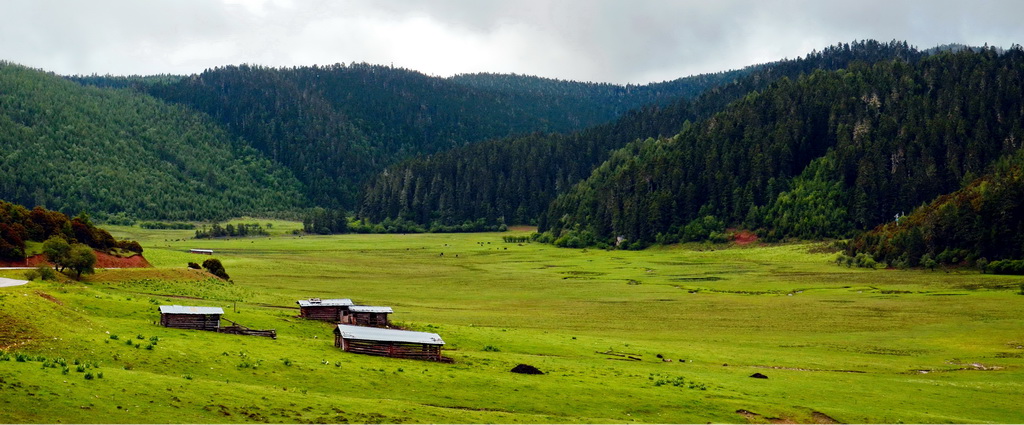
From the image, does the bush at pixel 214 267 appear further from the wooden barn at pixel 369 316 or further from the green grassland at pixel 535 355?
the wooden barn at pixel 369 316

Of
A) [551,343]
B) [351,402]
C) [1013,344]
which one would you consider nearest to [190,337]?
[351,402]

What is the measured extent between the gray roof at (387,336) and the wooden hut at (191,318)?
24.7 feet

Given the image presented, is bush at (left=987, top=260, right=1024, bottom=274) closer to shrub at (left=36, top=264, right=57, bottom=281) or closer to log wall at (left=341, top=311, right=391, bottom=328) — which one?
log wall at (left=341, top=311, right=391, bottom=328)

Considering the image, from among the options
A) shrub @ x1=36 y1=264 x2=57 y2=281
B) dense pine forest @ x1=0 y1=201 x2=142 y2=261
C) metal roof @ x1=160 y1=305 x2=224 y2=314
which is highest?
dense pine forest @ x1=0 y1=201 x2=142 y2=261

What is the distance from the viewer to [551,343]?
63062mm

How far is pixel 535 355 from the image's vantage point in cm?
5797

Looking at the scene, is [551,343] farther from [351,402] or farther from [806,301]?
[806,301]

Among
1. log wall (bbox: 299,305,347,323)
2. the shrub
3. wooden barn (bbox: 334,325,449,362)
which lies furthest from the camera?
the shrub

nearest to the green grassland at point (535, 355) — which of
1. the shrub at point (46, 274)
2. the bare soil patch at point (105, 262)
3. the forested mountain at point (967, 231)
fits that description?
the shrub at point (46, 274)

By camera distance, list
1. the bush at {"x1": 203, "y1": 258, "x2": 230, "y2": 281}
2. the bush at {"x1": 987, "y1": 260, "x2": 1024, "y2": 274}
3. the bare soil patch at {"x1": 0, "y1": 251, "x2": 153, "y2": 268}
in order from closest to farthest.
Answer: the bare soil patch at {"x1": 0, "y1": 251, "x2": 153, "y2": 268} < the bush at {"x1": 203, "y1": 258, "x2": 230, "y2": 281} < the bush at {"x1": 987, "y1": 260, "x2": 1024, "y2": 274}

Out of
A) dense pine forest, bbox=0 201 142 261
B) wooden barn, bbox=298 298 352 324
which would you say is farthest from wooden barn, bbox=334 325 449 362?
dense pine forest, bbox=0 201 142 261

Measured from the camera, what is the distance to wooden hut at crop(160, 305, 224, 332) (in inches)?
2111

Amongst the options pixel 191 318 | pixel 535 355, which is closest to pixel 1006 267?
pixel 535 355

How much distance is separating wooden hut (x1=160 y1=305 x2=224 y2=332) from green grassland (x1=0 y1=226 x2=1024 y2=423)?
87 cm
